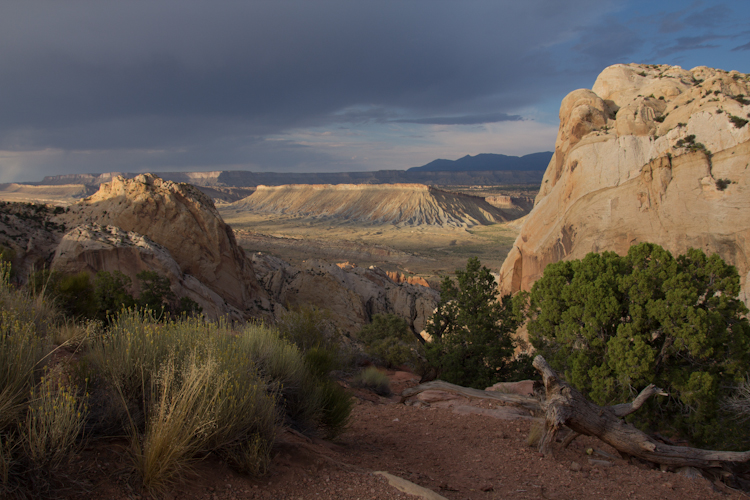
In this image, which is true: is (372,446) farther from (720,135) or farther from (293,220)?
(293,220)

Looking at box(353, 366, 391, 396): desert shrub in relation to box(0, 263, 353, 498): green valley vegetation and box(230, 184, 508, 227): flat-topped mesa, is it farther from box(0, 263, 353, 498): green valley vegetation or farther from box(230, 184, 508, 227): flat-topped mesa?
box(230, 184, 508, 227): flat-topped mesa

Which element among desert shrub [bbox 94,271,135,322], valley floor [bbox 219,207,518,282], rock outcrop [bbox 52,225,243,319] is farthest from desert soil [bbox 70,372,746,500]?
valley floor [bbox 219,207,518,282]

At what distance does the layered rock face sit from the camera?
1766 cm

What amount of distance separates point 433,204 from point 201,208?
113 meters

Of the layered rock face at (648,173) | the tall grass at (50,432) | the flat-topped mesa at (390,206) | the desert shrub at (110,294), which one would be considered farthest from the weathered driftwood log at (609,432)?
the flat-topped mesa at (390,206)

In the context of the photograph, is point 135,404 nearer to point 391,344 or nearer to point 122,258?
point 391,344

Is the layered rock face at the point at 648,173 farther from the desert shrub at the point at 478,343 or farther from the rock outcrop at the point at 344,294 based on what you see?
the desert shrub at the point at 478,343

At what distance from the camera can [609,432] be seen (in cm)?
660

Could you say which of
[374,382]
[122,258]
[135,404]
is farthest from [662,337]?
[122,258]

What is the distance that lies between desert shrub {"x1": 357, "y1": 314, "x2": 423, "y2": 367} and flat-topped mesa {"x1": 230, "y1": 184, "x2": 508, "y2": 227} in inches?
3877

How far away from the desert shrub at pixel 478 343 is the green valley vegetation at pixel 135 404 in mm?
8812

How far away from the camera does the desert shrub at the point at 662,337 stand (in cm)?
817

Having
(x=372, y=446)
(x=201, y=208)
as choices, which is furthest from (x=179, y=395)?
(x=201, y=208)

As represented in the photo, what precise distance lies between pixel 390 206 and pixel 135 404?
441 ft
